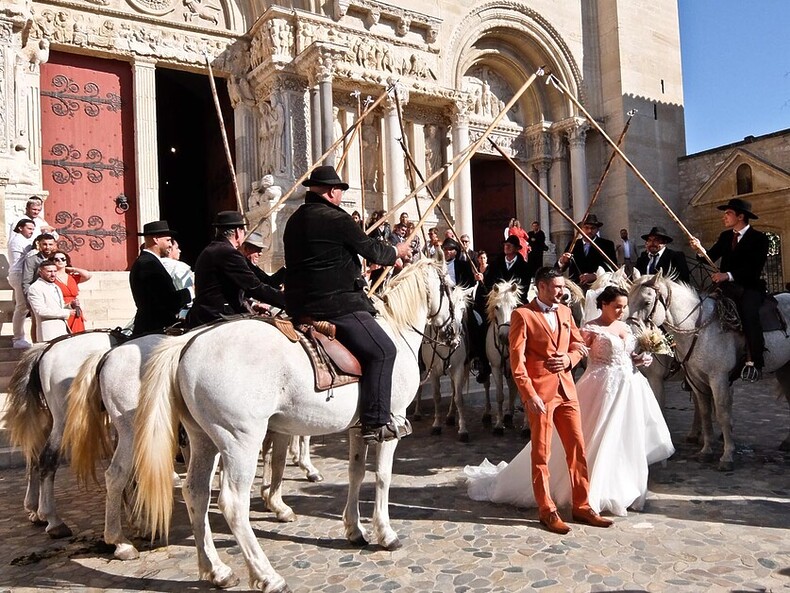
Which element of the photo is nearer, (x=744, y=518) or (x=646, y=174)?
(x=744, y=518)

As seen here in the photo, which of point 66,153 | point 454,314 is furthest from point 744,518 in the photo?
point 66,153

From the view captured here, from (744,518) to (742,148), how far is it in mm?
16371

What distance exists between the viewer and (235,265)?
4.83m

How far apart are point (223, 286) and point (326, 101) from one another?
905 centimetres

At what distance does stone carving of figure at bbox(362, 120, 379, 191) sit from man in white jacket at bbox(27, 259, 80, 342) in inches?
348

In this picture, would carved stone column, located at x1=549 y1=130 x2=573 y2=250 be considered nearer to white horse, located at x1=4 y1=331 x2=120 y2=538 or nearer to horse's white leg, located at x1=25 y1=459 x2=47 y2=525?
white horse, located at x1=4 y1=331 x2=120 y2=538

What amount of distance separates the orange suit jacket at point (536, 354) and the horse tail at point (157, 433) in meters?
2.52

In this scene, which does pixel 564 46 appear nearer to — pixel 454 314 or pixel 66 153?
pixel 66 153

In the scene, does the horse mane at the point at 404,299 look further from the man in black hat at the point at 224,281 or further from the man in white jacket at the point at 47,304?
the man in white jacket at the point at 47,304

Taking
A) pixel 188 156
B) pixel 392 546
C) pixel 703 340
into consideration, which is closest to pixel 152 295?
pixel 392 546

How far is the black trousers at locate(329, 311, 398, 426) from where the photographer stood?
163 inches

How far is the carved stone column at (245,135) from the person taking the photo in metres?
13.7

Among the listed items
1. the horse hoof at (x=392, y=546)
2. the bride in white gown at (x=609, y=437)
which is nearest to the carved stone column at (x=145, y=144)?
the bride in white gown at (x=609, y=437)

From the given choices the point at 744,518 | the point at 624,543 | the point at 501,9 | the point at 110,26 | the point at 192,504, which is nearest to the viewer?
the point at 192,504
